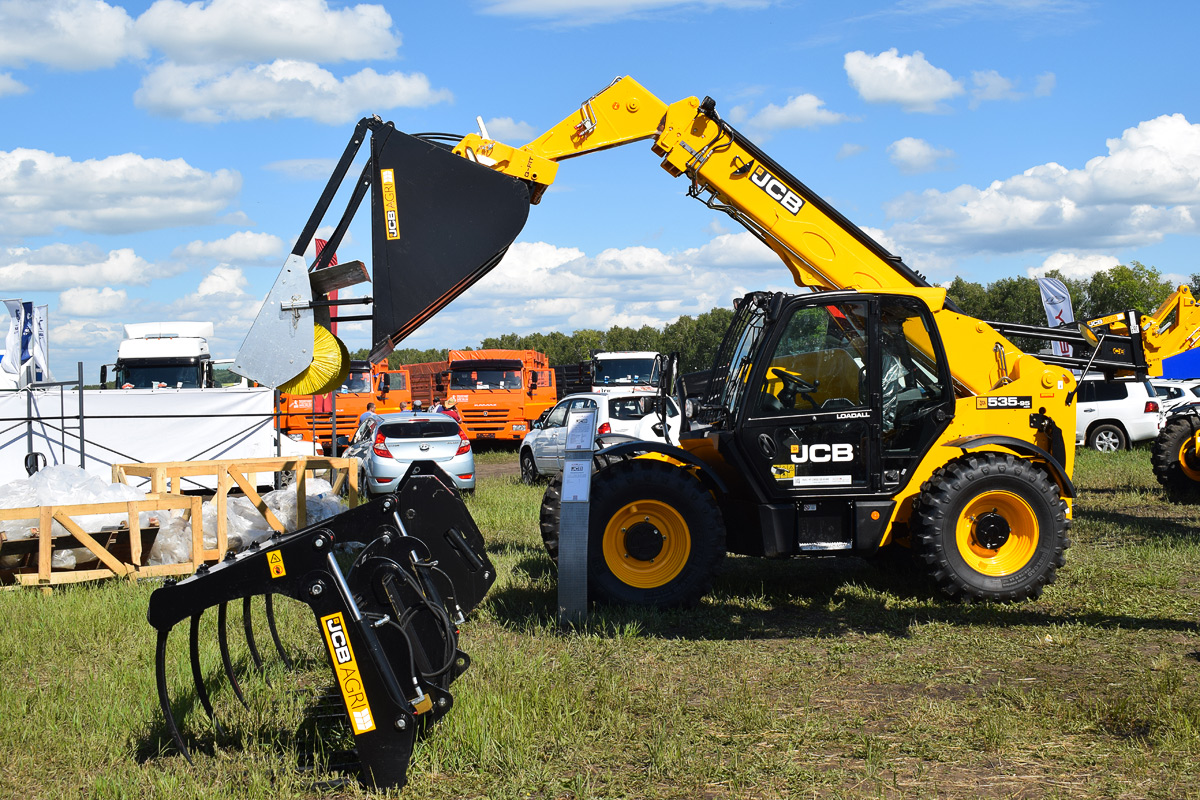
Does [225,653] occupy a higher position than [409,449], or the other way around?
[409,449]

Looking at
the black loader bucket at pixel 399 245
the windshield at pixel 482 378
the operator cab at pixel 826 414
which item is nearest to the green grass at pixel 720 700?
the operator cab at pixel 826 414

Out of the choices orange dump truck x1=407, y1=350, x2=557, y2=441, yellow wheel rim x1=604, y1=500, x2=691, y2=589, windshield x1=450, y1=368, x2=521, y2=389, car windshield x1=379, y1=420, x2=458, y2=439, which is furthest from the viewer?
windshield x1=450, y1=368, x2=521, y2=389

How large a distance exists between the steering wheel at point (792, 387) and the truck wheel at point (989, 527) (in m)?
1.11

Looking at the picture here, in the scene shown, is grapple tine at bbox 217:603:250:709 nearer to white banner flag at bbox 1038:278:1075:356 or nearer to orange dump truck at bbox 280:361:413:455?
white banner flag at bbox 1038:278:1075:356

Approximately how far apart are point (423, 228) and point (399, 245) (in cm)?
21

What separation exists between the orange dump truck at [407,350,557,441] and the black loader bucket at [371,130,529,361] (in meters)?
17.4

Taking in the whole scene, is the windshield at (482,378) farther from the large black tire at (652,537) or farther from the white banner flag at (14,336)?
the large black tire at (652,537)

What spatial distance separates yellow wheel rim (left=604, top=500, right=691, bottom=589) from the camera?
23.5ft

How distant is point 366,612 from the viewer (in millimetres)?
4227

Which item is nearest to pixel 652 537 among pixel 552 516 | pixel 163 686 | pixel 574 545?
pixel 574 545

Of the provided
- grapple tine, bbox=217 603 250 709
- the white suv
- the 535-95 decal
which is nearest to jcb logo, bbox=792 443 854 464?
the 535-95 decal

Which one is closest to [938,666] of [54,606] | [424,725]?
[424,725]

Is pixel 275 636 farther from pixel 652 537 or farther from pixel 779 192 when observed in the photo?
pixel 779 192

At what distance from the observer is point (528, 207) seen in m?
7.10
